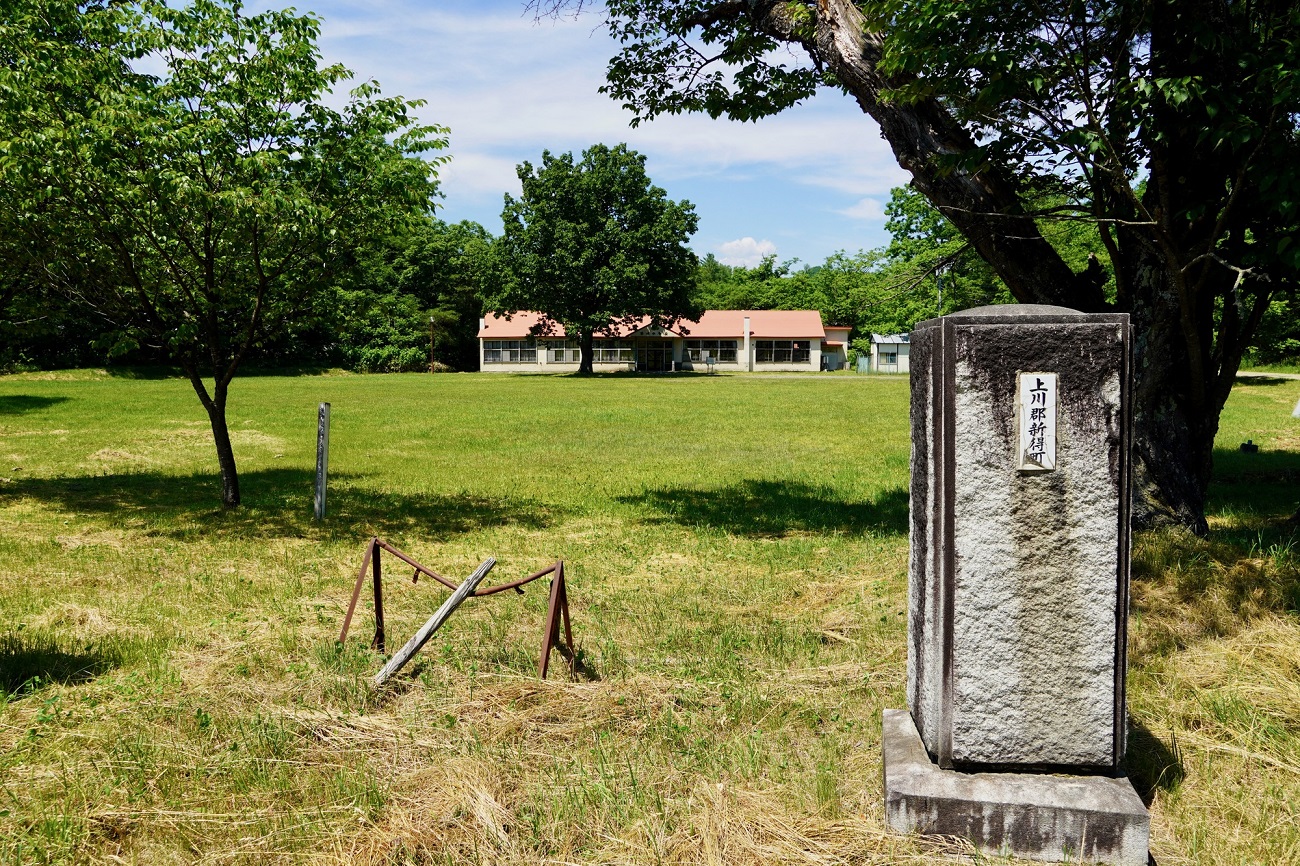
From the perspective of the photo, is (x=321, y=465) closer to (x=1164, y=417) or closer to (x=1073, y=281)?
(x=1073, y=281)

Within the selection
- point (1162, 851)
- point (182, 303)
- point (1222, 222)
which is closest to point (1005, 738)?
point (1162, 851)

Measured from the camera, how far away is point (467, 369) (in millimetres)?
71500

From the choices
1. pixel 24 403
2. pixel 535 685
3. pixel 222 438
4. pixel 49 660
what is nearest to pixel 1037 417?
pixel 535 685

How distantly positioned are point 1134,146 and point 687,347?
63.0m

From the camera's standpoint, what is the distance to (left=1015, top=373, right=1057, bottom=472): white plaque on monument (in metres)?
3.56

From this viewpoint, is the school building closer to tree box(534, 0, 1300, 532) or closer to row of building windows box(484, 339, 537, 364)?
row of building windows box(484, 339, 537, 364)

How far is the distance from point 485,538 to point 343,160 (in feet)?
15.2

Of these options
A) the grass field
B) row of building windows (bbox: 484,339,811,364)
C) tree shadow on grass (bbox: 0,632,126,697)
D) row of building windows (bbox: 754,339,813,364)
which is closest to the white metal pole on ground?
the grass field

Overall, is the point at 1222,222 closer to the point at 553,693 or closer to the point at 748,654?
the point at 748,654

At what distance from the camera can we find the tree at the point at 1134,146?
A: 6.59 m

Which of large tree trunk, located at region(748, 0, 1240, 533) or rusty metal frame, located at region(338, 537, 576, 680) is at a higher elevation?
large tree trunk, located at region(748, 0, 1240, 533)

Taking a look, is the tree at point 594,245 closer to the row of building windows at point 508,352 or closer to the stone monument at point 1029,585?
the row of building windows at point 508,352

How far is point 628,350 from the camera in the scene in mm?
71000

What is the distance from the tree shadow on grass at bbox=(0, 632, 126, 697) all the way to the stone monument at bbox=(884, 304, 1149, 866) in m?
4.78
